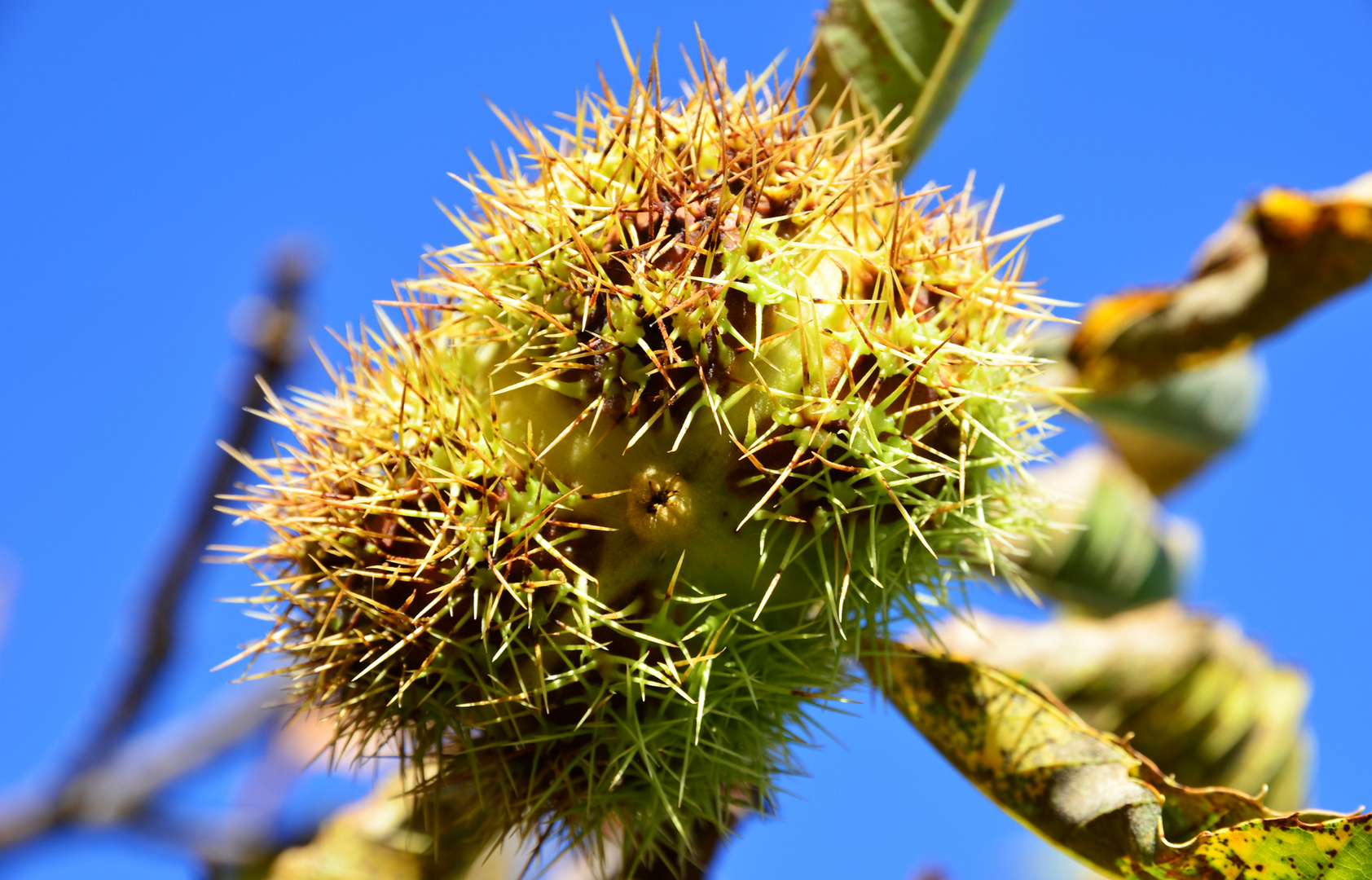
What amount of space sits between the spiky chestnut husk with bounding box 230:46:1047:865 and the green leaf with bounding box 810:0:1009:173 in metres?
0.33

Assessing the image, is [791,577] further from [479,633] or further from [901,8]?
[901,8]

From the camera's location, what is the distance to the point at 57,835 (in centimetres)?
253

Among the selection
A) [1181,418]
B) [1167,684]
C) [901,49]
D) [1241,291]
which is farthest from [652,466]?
[1181,418]

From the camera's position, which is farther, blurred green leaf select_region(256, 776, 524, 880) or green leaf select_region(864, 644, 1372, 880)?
blurred green leaf select_region(256, 776, 524, 880)

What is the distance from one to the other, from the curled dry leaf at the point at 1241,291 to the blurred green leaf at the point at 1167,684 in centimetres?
50

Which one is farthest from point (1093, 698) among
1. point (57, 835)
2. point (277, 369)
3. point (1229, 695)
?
point (57, 835)

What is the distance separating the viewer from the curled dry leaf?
1872 mm

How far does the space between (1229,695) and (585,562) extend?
152 cm

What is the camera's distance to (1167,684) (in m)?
2.15

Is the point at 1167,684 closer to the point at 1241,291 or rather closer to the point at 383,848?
the point at 1241,291

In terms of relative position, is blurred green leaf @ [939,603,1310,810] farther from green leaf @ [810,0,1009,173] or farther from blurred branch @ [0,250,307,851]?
blurred branch @ [0,250,307,851]

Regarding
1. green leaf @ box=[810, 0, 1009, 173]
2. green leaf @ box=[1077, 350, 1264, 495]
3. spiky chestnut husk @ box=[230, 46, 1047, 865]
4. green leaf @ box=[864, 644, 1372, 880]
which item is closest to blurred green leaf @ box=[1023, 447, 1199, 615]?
green leaf @ box=[1077, 350, 1264, 495]

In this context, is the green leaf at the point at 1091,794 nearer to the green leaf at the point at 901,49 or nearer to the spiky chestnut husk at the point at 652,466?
the spiky chestnut husk at the point at 652,466

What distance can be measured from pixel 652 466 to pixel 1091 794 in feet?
2.24
